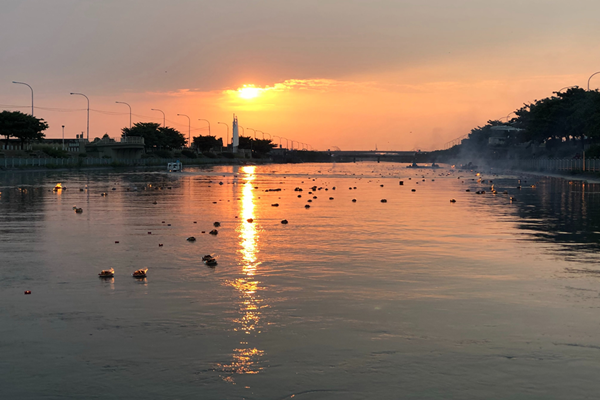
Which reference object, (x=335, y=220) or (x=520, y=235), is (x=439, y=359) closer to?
(x=520, y=235)

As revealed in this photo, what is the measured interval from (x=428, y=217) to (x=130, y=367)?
62.6 ft

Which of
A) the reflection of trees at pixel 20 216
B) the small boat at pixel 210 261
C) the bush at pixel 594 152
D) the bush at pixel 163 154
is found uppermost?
the bush at pixel 163 154

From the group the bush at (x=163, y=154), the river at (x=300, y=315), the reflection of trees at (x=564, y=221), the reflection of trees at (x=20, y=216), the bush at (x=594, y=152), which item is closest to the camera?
the river at (x=300, y=315)

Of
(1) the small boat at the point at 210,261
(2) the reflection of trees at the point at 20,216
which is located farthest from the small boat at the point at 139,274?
(2) the reflection of trees at the point at 20,216

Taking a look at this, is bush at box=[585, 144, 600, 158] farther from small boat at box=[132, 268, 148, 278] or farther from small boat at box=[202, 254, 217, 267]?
small boat at box=[132, 268, 148, 278]

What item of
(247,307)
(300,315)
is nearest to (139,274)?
(247,307)

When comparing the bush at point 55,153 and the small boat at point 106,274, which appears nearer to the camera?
the small boat at point 106,274

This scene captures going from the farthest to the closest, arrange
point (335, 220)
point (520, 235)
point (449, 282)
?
point (335, 220) → point (520, 235) → point (449, 282)

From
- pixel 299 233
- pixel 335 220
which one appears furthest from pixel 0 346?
pixel 335 220

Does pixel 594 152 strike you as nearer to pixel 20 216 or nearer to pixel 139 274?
pixel 20 216

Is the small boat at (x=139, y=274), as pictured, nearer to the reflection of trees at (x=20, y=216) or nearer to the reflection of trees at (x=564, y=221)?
the reflection of trees at (x=20, y=216)

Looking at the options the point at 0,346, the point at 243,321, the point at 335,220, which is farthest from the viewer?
the point at 335,220

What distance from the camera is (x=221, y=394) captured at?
6246mm

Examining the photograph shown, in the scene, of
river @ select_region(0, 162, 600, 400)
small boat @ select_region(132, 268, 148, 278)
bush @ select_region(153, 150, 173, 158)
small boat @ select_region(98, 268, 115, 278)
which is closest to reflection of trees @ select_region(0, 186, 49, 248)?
river @ select_region(0, 162, 600, 400)
